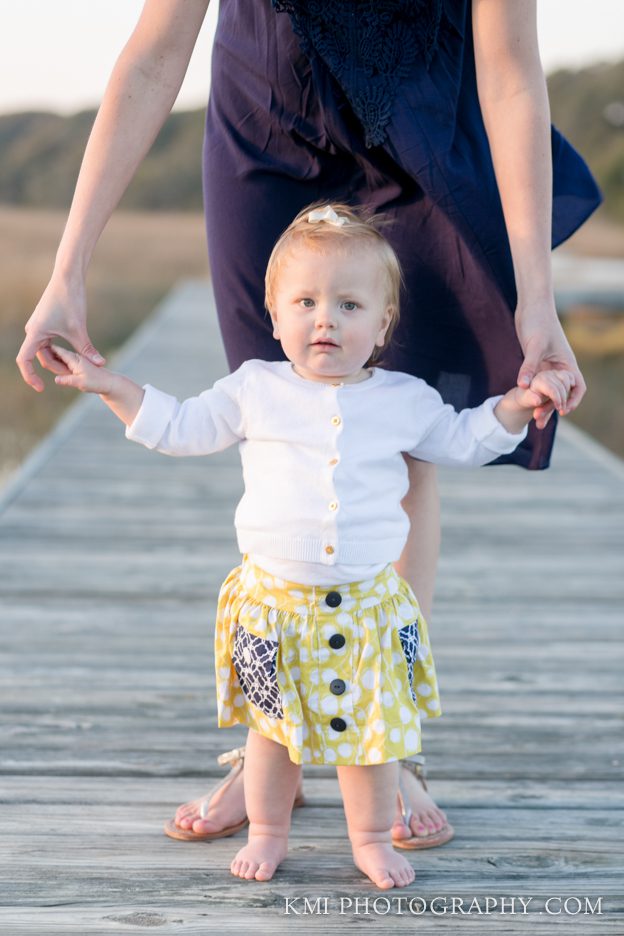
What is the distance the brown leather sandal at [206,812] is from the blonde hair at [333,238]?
2.33ft

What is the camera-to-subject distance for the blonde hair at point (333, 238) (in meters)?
1.60

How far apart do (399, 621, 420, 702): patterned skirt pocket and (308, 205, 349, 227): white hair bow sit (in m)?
0.55

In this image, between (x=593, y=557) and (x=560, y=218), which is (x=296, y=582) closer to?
(x=560, y=218)

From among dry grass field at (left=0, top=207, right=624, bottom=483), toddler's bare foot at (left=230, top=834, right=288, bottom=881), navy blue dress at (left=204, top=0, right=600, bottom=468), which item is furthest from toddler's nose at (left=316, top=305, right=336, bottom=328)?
dry grass field at (left=0, top=207, right=624, bottom=483)

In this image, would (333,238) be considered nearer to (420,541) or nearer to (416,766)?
(420,541)

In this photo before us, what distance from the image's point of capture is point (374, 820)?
167 centimetres

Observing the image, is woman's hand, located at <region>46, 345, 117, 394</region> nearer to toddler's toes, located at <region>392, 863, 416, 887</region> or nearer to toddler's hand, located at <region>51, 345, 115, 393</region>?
toddler's hand, located at <region>51, 345, 115, 393</region>

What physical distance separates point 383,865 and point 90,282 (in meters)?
14.9

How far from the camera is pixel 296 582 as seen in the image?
162 centimetres

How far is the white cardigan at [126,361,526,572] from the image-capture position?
160 centimetres

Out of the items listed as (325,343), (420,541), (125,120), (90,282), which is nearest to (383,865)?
(420,541)

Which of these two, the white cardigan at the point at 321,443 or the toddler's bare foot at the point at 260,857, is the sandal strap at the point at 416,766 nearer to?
the toddler's bare foot at the point at 260,857

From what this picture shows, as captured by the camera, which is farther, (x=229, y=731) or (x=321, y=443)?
(x=229, y=731)

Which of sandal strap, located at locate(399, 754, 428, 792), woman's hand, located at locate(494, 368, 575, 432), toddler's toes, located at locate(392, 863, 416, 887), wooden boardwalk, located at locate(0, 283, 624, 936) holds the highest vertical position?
woman's hand, located at locate(494, 368, 575, 432)
